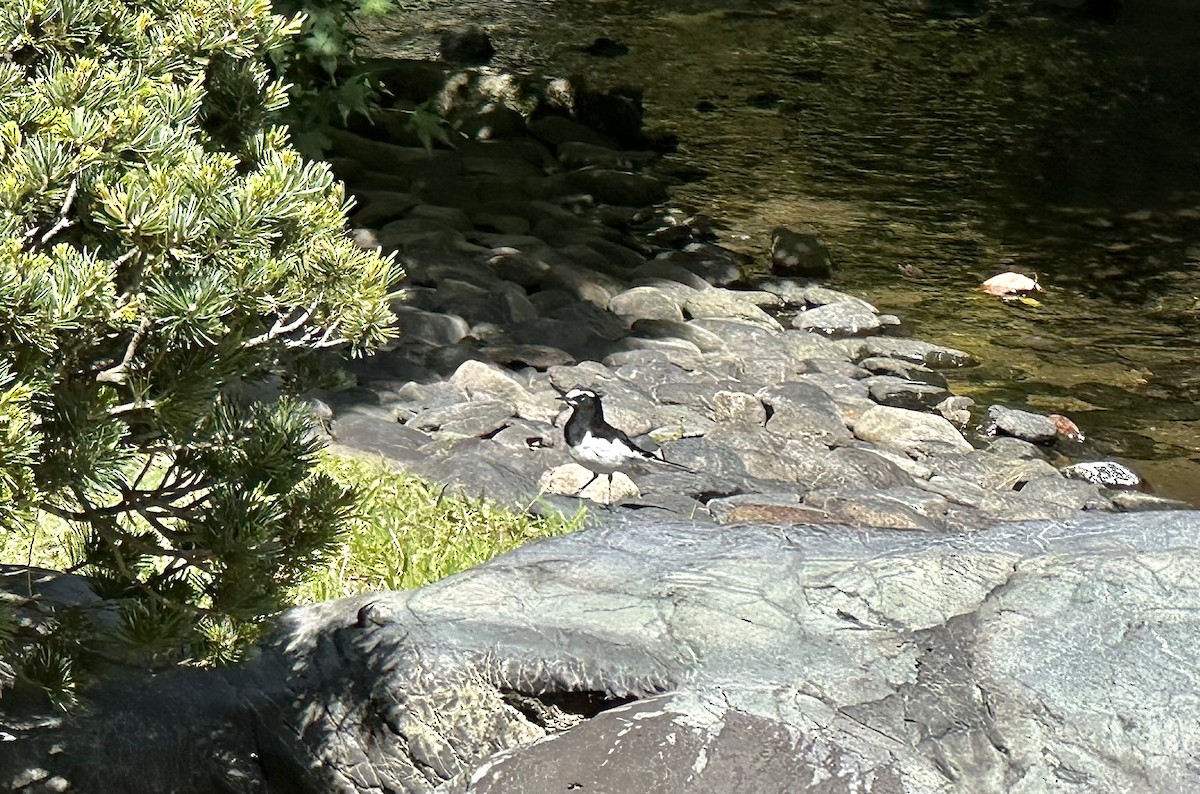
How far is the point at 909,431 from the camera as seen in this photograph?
7.00 metres

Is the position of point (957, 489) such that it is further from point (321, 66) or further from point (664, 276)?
point (321, 66)

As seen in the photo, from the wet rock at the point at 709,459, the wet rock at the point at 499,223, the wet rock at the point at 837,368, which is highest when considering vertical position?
the wet rock at the point at 499,223

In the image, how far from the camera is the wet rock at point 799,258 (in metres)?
9.45

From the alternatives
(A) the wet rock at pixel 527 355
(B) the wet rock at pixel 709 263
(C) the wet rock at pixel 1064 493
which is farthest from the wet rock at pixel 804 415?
(B) the wet rock at pixel 709 263

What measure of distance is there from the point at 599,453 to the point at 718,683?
10.4 ft

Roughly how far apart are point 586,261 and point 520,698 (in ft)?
19.2

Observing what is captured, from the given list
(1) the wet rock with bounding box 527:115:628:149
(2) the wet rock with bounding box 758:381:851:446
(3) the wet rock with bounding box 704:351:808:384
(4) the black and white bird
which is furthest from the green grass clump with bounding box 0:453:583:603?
(1) the wet rock with bounding box 527:115:628:149

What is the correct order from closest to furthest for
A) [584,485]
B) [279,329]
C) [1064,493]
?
[279,329]
[584,485]
[1064,493]

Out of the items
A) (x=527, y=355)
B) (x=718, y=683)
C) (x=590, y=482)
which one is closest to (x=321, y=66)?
(x=527, y=355)

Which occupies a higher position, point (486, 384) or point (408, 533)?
point (408, 533)

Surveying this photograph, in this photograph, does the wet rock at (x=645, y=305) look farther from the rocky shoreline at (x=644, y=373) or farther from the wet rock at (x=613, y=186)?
the wet rock at (x=613, y=186)

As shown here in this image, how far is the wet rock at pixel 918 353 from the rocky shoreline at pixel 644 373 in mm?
15

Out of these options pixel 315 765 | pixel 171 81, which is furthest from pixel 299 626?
pixel 171 81

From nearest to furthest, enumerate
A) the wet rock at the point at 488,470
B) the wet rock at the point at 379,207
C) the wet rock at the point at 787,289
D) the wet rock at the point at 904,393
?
the wet rock at the point at 488,470 → the wet rock at the point at 904,393 → the wet rock at the point at 379,207 → the wet rock at the point at 787,289
